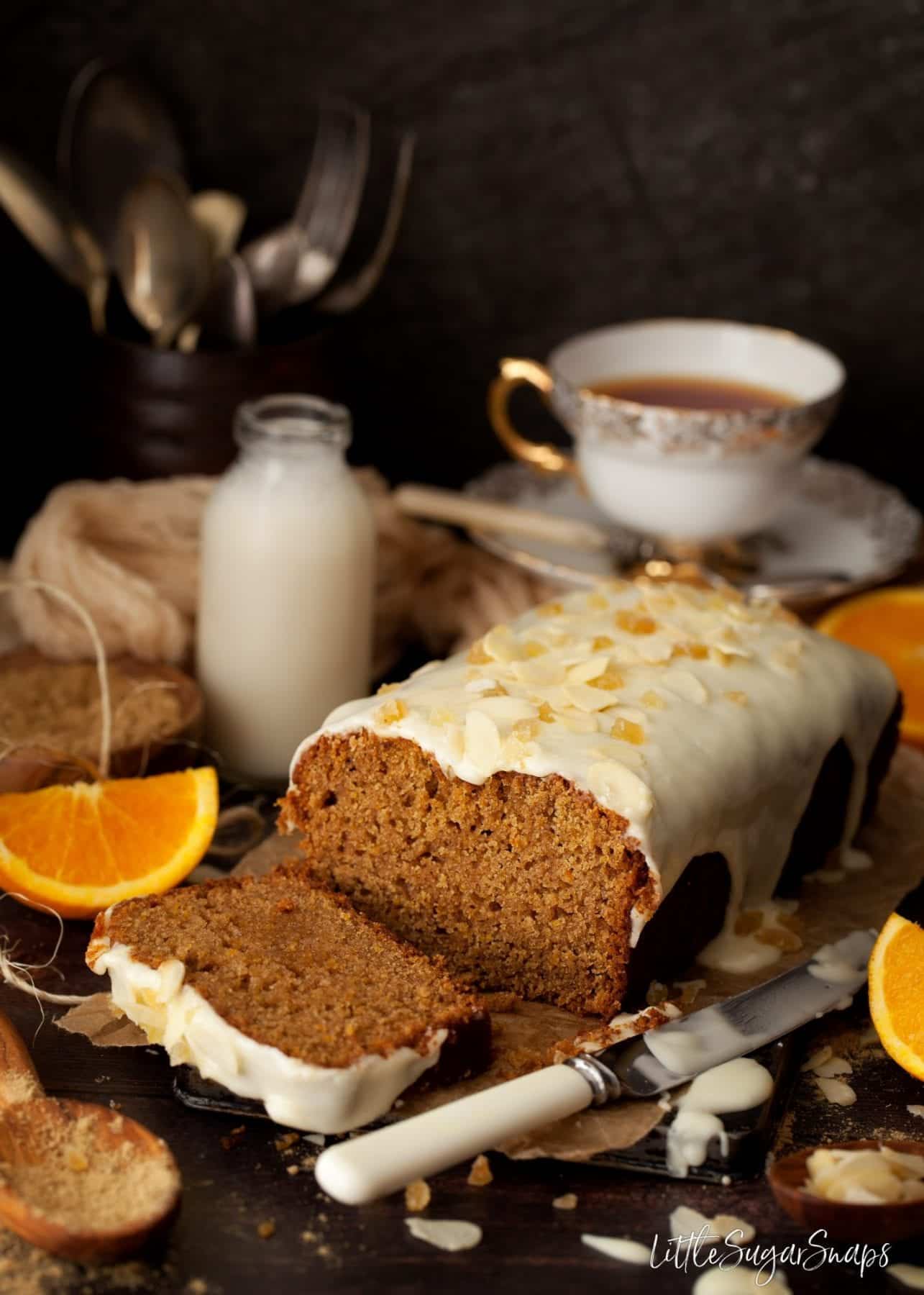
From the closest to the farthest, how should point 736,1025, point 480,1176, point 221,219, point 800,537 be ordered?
point 480,1176, point 736,1025, point 221,219, point 800,537

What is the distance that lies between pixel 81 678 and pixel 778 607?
1.31m

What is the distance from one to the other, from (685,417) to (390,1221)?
1840mm

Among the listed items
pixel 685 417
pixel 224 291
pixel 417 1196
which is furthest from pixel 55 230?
pixel 417 1196

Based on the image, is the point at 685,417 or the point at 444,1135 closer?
the point at 444,1135

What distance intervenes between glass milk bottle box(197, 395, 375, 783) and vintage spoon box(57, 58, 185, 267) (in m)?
0.79

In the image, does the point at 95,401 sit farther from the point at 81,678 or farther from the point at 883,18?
the point at 883,18

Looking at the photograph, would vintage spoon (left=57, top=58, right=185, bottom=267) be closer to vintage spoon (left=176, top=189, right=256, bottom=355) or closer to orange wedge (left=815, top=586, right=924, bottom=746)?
vintage spoon (left=176, top=189, right=256, bottom=355)

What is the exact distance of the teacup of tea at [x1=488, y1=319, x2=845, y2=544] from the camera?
10.9ft

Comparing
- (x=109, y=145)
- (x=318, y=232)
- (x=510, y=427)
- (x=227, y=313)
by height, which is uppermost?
(x=109, y=145)

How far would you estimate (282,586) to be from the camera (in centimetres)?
297

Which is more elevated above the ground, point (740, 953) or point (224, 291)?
point (224, 291)

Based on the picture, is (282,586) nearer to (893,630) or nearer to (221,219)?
(221,219)

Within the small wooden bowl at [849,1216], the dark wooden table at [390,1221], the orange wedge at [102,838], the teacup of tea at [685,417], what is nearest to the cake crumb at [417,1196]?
the dark wooden table at [390,1221]

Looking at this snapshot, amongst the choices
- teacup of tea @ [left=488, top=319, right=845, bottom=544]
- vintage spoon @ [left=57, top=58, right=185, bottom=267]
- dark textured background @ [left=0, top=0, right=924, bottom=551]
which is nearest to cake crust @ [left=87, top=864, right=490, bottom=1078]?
teacup of tea @ [left=488, top=319, right=845, bottom=544]
